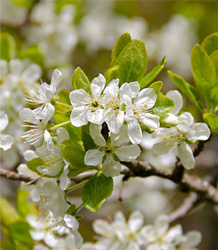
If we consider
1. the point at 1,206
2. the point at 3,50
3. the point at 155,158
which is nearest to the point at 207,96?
the point at 1,206

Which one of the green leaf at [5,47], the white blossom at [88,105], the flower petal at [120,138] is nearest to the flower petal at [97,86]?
the white blossom at [88,105]

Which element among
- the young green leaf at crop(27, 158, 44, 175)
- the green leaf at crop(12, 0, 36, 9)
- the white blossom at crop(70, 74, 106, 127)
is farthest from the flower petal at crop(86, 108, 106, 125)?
the green leaf at crop(12, 0, 36, 9)

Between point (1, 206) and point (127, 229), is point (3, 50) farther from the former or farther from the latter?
point (127, 229)

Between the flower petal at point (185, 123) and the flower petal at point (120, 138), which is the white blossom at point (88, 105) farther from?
the flower petal at point (185, 123)

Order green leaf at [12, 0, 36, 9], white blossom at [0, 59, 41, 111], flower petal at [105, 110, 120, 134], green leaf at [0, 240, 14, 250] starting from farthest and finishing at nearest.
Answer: green leaf at [12, 0, 36, 9]
white blossom at [0, 59, 41, 111]
green leaf at [0, 240, 14, 250]
flower petal at [105, 110, 120, 134]

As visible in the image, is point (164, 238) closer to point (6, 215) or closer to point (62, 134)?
point (6, 215)

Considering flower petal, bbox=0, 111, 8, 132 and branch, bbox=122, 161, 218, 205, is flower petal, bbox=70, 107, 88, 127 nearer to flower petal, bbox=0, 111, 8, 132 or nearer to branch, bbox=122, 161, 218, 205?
→ branch, bbox=122, 161, 218, 205
